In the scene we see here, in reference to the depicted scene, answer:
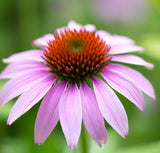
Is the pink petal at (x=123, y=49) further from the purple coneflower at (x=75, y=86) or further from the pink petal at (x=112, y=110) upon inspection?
the pink petal at (x=112, y=110)

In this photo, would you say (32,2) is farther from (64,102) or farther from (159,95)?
(64,102)

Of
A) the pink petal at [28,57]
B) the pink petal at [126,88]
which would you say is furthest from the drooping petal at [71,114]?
the pink petal at [28,57]

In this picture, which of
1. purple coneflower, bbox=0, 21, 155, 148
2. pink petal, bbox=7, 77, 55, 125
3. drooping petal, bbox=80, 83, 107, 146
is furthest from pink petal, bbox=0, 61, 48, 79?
drooping petal, bbox=80, 83, 107, 146

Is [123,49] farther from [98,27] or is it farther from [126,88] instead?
[98,27]

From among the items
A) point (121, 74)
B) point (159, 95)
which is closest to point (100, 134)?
point (121, 74)

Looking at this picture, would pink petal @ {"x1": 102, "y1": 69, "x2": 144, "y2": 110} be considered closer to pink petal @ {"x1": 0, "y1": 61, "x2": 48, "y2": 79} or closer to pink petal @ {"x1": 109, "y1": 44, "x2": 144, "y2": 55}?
pink petal @ {"x1": 109, "y1": 44, "x2": 144, "y2": 55}
